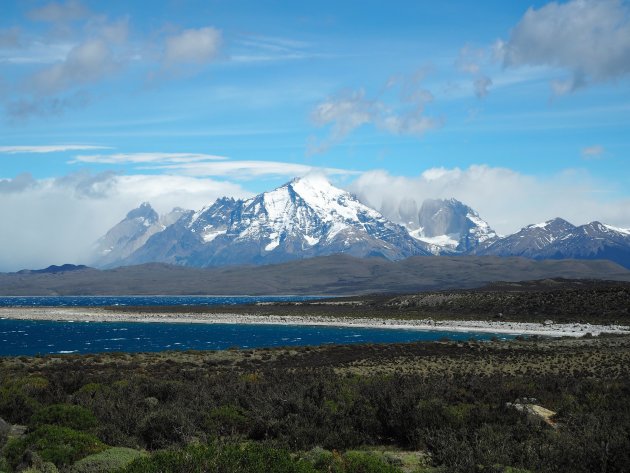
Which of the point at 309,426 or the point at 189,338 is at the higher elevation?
the point at 309,426

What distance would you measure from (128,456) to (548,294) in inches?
4218

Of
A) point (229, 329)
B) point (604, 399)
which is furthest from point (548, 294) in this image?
point (604, 399)

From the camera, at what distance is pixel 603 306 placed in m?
95.6

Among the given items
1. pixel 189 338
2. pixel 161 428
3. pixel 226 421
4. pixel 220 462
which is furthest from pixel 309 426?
pixel 189 338

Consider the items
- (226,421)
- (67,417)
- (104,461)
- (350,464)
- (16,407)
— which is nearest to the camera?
(350,464)

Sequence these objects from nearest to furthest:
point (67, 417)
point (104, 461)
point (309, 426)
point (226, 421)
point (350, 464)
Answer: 1. point (350, 464)
2. point (104, 461)
3. point (309, 426)
4. point (67, 417)
5. point (226, 421)

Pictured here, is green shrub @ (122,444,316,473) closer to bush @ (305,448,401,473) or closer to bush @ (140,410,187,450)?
bush @ (305,448,401,473)

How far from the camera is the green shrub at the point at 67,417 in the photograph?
1777cm

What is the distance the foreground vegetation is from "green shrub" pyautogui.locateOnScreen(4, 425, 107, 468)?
3 centimetres

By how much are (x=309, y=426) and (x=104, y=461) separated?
5747 mm

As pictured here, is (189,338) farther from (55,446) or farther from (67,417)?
(55,446)

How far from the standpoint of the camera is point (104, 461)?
44.5 feet

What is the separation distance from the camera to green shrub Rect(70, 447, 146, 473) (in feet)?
43.1

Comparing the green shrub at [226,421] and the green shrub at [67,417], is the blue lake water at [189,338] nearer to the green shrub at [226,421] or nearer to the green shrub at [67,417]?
the green shrub at [67,417]
